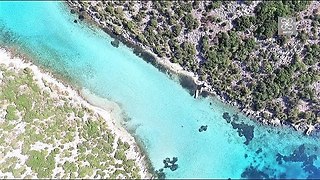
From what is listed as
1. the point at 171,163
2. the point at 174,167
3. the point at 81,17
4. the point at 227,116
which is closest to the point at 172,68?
the point at 227,116

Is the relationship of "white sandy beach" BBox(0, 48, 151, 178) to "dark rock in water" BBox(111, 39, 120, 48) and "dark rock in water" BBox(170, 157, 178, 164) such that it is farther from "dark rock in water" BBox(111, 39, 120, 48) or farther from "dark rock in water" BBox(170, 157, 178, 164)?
"dark rock in water" BBox(111, 39, 120, 48)

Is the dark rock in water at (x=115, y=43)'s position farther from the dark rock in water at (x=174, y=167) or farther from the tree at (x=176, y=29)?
the dark rock in water at (x=174, y=167)

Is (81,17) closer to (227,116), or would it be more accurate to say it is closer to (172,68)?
(172,68)

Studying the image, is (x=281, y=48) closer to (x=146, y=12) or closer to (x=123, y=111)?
(x=146, y=12)

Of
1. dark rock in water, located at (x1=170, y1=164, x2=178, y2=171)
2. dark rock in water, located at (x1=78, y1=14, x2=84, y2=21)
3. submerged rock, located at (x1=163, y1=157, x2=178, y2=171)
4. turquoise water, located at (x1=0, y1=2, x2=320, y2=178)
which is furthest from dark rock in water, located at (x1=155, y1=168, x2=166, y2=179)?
dark rock in water, located at (x1=78, y1=14, x2=84, y2=21)

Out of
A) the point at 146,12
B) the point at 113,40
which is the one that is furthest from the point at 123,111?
the point at 146,12
